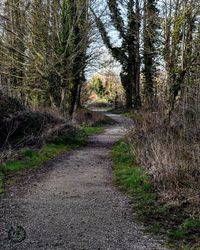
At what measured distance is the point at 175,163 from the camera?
32.7 ft

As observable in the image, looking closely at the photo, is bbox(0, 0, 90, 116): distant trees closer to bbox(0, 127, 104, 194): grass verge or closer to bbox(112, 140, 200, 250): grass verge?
bbox(0, 127, 104, 194): grass verge

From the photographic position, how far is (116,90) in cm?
6606

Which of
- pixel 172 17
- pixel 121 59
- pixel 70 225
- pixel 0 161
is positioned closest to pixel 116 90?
pixel 121 59

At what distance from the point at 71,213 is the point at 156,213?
5.30ft

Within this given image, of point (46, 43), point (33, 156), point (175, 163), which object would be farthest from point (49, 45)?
point (175, 163)

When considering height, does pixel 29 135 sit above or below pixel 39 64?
below

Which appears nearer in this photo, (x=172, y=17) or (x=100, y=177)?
(x=100, y=177)

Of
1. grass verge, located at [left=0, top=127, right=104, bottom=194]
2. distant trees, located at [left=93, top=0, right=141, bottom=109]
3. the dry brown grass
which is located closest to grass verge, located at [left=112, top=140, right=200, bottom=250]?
the dry brown grass

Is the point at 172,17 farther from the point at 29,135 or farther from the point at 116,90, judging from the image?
the point at 116,90

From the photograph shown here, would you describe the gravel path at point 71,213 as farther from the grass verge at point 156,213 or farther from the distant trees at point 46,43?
the distant trees at point 46,43

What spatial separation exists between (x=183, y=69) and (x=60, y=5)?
1142cm

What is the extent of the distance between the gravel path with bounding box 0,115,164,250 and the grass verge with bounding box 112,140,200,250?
10.1 inches

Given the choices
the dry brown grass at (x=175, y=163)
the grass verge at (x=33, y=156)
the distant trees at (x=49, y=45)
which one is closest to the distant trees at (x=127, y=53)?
the distant trees at (x=49, y=45)

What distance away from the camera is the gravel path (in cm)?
676
